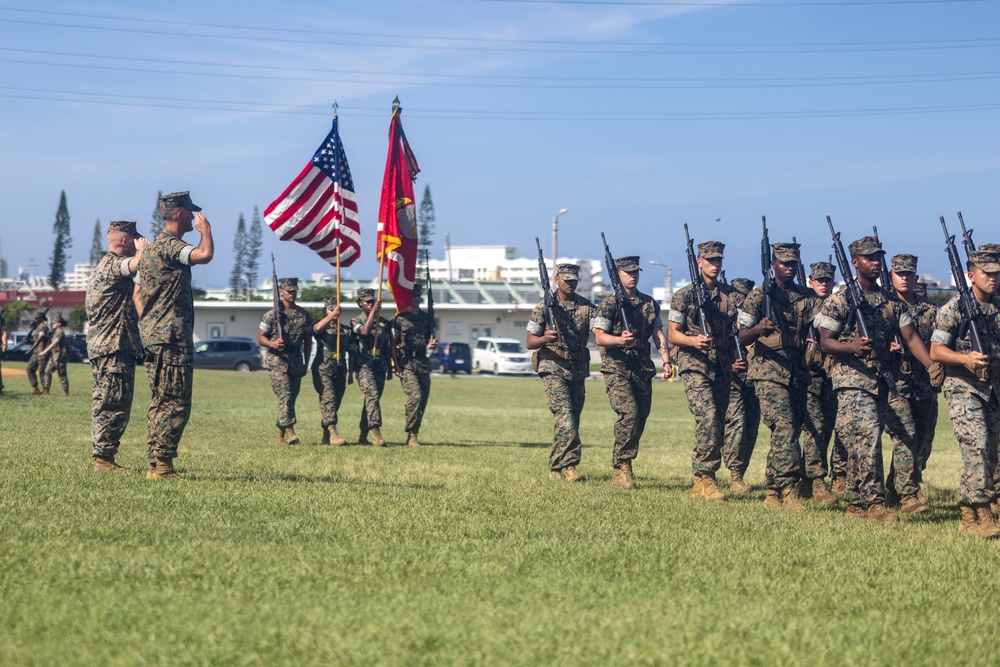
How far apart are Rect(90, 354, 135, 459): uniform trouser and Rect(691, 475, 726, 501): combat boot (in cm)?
488

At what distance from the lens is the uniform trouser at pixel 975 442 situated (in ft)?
28.2

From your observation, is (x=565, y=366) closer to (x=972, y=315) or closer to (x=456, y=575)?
(x=972, y=315)

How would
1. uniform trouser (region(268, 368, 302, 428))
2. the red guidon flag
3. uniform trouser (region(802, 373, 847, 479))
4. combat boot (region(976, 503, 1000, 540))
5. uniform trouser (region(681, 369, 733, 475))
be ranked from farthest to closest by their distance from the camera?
uniform trouser (region(268, 368, 302, 428)), the red guidon flag, uniform trouser (region(681, 369, 733, 475)), uniform trouser (region(802, 373, 847, 479)), combat boot (region(976, 503, 1000, 540))

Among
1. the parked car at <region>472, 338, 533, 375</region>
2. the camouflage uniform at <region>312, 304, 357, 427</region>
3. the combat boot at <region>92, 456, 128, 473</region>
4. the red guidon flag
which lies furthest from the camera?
the parked car at <region>472, 338, 533, 375</region>

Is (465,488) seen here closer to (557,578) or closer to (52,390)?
(557,578)

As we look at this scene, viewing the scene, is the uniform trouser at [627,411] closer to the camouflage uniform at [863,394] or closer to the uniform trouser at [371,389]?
the camouflage uniform at [863,394]

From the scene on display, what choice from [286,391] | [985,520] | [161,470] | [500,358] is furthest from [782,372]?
[500,358]

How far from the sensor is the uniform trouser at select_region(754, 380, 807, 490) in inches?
395

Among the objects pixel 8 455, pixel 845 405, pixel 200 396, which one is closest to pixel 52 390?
pixel 200 396

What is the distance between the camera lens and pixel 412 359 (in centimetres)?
1638

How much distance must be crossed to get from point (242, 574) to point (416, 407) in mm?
10044

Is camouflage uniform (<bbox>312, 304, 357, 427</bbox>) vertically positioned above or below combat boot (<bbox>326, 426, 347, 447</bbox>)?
above

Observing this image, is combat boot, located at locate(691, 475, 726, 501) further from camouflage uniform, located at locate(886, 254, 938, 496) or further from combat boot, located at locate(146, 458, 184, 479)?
combat boot, located at locate(146, 458, 184, 479)

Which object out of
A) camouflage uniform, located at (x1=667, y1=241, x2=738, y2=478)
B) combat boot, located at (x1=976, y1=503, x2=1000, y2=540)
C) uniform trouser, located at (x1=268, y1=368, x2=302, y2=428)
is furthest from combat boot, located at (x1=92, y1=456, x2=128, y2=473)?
combat boot, located at (x1=976, y1=503, x2=1000, y2=540)
